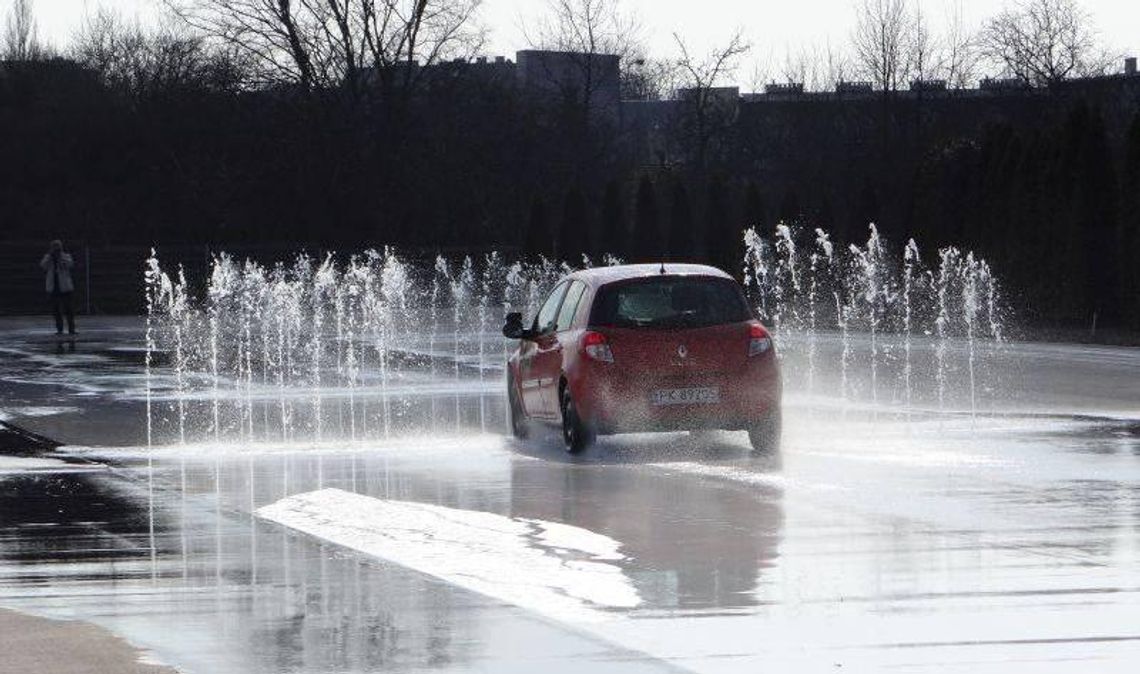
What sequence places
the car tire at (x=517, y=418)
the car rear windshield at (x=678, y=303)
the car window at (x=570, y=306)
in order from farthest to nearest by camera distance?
1. the car tire at (x=517, y=418)
2. the car window at (x=570, y=306)
3. the car rear windshield at (x=678, y=303)

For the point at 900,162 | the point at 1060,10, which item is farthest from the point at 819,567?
the point at 1060,10

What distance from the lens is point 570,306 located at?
64.9 ft

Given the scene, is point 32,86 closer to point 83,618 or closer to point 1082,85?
point 1082,85

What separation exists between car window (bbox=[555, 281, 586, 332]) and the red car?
390 millimetres

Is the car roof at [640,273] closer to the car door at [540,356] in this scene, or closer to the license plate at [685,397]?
the car door at [540,356]

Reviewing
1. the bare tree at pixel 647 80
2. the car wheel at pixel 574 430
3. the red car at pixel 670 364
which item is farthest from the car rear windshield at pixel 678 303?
the bare tree at pixel 647 80

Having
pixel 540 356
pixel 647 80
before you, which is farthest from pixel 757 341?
pixel 647 80

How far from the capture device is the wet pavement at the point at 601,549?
9094mm

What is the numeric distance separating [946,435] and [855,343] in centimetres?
2142

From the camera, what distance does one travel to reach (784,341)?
41.9 m

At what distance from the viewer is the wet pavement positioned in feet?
29.8

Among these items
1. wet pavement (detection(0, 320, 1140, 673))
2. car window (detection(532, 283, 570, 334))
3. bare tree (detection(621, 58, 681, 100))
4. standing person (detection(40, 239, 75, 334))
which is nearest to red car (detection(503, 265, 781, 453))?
wet pavement (detection(0, 320, 1140, 673))

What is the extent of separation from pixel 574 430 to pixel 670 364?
964mm

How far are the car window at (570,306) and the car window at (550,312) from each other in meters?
0.14
